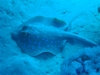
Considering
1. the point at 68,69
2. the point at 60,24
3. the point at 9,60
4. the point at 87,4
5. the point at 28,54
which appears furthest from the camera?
the point at 87,4

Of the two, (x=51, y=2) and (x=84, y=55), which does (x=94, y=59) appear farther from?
(x=51, y=2)

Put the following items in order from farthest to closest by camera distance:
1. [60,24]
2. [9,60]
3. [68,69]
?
1. [60,24]
2. [9,60]
3. [68,69]

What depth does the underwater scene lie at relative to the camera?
3762mm

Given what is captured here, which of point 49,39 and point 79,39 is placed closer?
point 79,39

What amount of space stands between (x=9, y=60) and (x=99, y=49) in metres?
2.37

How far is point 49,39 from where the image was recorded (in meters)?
4.59

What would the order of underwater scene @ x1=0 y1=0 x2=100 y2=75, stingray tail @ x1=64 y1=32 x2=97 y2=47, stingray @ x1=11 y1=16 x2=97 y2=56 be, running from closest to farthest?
underwater scene @ x1=0 y1=0 x2=100 y2=75 → stingray tail @ x1=64 y1=32 x2=97 y2=47 → stingray @ x1=11 y1=16 x2=97 y2=56

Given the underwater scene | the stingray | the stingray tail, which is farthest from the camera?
the stingray

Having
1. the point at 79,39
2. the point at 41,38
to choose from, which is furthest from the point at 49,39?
Result: the point at 79,39

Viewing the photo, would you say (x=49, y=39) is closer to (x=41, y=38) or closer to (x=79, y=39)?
→ (x=41, y=38)

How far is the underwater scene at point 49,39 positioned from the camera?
3762mm

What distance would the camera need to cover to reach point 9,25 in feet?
16.9

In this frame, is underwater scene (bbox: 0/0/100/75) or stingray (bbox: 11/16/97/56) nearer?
underwater scene (bbox: 0/0/100/75)

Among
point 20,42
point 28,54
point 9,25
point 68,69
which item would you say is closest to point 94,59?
point 68,69
